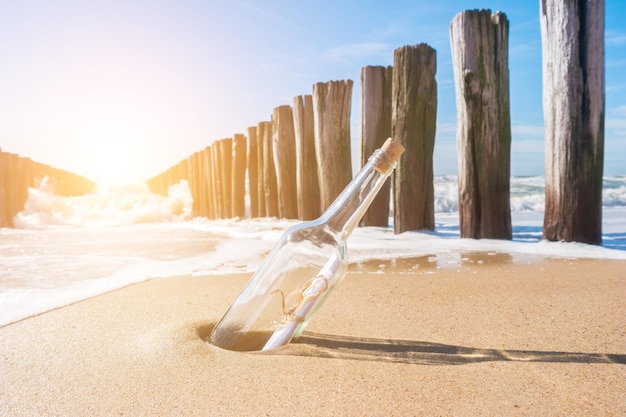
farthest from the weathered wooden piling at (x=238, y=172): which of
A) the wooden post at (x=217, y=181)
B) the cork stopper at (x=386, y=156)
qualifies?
the cork stopper at (x=386, y=156)

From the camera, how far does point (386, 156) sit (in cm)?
162

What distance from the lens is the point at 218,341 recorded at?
1.75m

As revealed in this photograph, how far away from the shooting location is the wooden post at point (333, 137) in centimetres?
750

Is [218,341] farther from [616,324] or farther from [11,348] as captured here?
[616,324]

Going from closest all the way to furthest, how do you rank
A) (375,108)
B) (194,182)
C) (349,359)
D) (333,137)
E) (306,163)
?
(349,359) < (375,108) < (333,137) < (306,163) < (194,182)

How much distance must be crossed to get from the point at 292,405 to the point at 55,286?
110 inches

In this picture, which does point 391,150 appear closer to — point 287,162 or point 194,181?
point 287,162

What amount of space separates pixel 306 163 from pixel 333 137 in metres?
1.01

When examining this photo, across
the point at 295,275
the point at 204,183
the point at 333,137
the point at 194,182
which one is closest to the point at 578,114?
the point at 333,137

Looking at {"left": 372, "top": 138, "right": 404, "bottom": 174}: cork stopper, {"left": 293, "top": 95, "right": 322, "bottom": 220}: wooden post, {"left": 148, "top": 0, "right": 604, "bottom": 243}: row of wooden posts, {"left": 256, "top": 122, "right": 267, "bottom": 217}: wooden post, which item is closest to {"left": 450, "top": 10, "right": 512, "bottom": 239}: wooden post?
{"left": 148, "top": 0, "right": 604, "bottom": 243}: row of wooden posts

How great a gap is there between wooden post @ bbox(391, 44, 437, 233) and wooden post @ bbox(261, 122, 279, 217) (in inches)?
173

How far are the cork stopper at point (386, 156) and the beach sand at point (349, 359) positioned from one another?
0.59 m

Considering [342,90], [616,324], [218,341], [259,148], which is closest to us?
[218,341]

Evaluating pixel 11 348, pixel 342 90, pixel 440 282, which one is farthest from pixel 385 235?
pixel 11 348
